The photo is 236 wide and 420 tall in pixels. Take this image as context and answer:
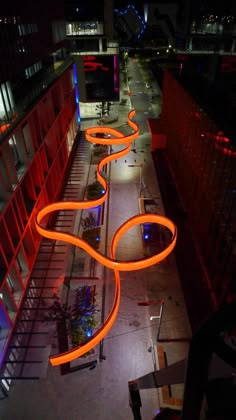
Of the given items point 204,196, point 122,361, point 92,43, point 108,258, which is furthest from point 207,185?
point 92,43

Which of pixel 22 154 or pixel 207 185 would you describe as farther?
pixel 207 185

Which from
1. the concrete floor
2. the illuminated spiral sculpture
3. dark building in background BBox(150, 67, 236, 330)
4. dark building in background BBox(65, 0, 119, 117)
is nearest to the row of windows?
the illuminated spiral sculpture

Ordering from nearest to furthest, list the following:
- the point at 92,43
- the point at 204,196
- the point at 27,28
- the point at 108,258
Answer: the point at 108,258 < the point at 204,196 < the point at 27,28 < the point at 92,43

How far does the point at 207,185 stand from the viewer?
19.9m

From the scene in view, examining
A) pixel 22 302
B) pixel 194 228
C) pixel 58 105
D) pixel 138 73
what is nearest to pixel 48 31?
pixel 58 105

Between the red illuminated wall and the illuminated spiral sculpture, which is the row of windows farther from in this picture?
the red illuminated wall

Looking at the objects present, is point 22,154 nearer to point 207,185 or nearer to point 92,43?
point 207,185

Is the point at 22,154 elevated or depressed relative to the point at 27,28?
depressed

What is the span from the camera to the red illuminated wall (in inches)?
637

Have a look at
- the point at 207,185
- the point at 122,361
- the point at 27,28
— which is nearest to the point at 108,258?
the point at 122,361

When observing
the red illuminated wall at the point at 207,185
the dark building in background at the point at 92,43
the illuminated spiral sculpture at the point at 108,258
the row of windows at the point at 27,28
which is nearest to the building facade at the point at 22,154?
the row of windows at the point at 27,28

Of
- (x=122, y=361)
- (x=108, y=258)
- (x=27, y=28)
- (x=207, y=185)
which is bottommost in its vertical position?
(x=122, y=361)

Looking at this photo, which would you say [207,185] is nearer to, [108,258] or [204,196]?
[204,196]

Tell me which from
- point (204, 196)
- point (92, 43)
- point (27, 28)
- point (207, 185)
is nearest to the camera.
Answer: point (207, 185)
